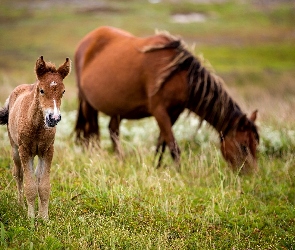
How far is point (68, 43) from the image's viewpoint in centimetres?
3794

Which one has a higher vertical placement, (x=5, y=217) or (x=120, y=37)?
(x=120, y=37)

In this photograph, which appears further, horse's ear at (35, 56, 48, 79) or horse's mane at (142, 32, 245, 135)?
horse's mane at (142, 32, 245, 135)

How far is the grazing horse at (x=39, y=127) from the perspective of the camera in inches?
160

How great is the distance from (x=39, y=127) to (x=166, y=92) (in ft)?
11.9

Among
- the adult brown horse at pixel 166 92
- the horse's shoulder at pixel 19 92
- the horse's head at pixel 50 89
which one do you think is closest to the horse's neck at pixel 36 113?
the horse's head at pixel 50 89

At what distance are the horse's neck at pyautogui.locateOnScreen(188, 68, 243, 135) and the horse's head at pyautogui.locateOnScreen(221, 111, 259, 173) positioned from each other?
174mm

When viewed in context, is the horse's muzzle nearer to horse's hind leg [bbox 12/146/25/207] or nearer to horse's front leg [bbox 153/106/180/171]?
horse's hind leg [bbox 12/146/25/207]

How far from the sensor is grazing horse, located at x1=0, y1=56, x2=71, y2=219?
4.07 meters

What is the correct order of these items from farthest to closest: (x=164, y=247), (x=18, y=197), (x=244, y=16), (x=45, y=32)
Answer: (x=244, y=16) < (x=45, y=32) < (x=18, y=197) < (x=164, y=247)

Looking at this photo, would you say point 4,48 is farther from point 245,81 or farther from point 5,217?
point 5,217

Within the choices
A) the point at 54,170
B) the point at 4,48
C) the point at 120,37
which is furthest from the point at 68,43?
the point at 54,170

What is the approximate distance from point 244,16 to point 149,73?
47376 millimetres

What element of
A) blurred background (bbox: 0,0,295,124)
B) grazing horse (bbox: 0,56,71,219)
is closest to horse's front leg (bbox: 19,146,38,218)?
grazing horse (bbox: 0,56,71,219)

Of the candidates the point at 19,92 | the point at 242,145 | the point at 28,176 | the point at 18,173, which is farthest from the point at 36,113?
the point at 242,145
